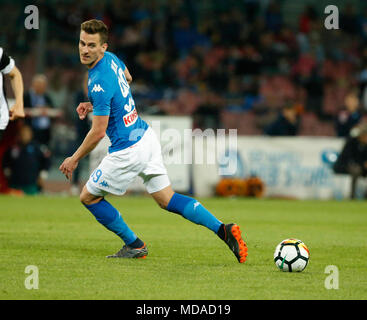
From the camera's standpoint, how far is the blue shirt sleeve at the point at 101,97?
6.48 m

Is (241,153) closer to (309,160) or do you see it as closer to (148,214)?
(309,160)

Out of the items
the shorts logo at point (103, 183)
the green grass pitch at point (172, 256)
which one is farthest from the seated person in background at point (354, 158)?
the shorts logo at point (103, 183)

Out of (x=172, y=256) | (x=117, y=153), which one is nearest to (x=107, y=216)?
(x=117, y=153)

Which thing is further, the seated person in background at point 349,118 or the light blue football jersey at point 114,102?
the seated person in background at point 349,118

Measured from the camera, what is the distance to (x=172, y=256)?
7.24 meters

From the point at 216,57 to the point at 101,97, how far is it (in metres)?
15.9

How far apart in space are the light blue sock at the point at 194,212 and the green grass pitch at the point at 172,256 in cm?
36

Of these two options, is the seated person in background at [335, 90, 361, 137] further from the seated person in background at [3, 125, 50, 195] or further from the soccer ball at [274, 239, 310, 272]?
the soccer ball at [274, 239, 310, 272]

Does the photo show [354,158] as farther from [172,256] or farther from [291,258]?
[291,258]

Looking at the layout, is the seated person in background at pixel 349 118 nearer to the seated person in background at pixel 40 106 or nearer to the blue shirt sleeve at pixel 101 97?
the seated person in background at pixel 40 106

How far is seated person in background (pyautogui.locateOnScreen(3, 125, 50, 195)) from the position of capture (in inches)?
591

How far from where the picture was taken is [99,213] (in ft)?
22.6

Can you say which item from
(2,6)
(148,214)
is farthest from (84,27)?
(2,6)

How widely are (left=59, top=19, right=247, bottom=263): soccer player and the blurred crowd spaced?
11640mm
